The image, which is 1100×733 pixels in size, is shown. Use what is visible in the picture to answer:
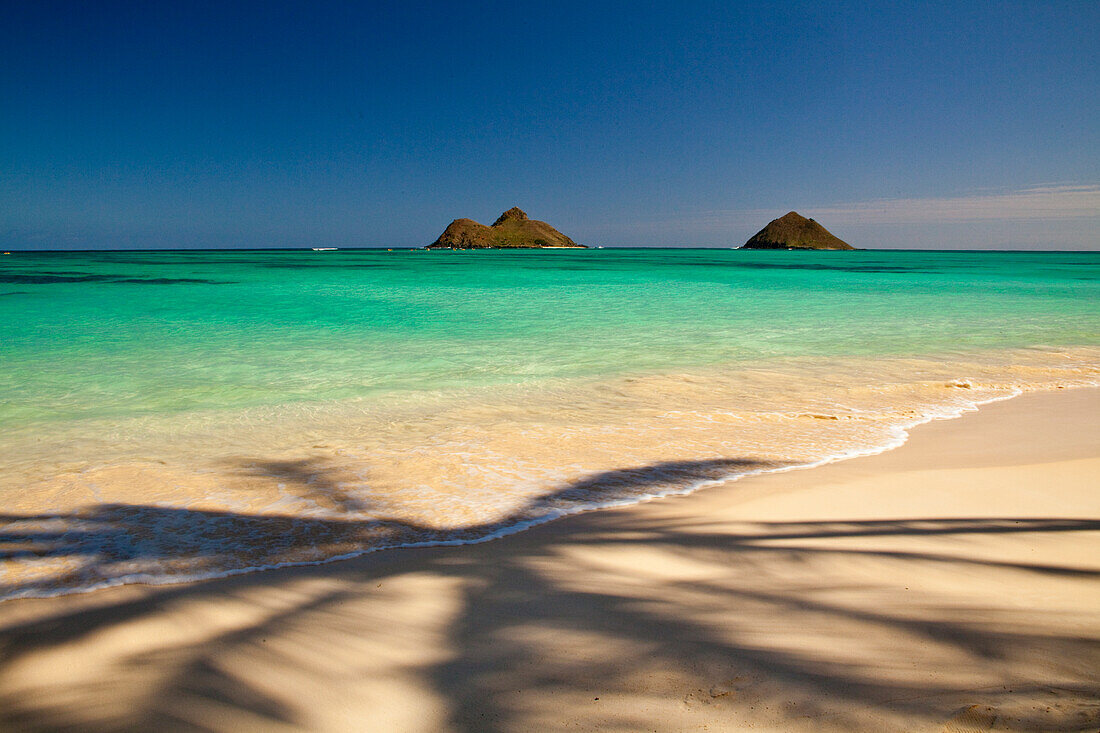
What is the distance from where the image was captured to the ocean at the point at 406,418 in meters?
3.09

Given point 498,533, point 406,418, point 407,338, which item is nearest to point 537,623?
point 498,533

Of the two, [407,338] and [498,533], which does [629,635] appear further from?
[407,338]

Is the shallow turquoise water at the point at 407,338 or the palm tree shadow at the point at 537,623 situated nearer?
the palm tree shadow at the point at 537,623

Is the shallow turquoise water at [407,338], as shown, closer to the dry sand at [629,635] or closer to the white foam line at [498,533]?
the white foam line at [498,533]

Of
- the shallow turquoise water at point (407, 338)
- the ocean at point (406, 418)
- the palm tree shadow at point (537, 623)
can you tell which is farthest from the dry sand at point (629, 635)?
the shallow turquoise water at point (407, 338)

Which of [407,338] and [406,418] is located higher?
[407,338]

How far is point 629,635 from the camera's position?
1.93 meters

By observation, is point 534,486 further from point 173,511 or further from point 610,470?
point 173,511

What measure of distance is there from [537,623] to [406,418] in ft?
12.2

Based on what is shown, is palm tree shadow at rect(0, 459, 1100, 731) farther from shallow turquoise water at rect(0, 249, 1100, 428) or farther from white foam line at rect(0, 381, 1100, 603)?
shallow turquoise water at rect(0, 249, 1100, 428)

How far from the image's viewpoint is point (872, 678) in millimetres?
1649

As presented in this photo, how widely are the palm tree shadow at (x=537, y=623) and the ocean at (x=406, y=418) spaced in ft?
0.16

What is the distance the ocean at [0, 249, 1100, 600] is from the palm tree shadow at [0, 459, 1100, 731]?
48 millimetres

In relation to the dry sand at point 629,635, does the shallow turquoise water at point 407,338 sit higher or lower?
higher
